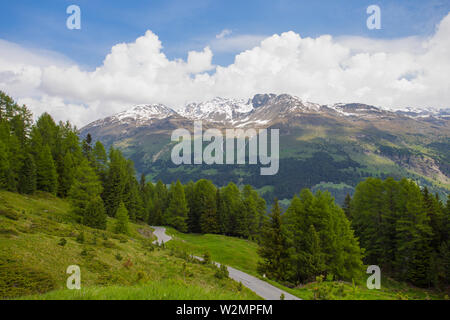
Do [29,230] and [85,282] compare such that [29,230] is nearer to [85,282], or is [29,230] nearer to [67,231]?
[67,231]

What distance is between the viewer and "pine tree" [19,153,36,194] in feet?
143

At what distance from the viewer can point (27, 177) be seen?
145 feet

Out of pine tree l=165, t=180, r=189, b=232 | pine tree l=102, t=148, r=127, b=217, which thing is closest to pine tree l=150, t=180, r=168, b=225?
pine tree l=165, t=180, r=189, b=232

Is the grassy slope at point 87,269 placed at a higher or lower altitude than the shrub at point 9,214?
lower

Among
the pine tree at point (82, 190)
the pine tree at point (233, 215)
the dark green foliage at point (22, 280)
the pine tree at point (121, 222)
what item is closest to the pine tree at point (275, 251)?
the pine tree at point (121, 222)

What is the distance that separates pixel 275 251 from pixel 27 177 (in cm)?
4439

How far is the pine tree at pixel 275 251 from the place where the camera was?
1314 inches

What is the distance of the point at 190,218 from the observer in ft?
268

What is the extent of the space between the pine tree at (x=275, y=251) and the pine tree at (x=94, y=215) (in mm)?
23195

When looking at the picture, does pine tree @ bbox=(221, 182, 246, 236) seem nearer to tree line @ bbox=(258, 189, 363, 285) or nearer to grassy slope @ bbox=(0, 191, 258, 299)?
tree line @ bbox=(258, 189, 363, 285)

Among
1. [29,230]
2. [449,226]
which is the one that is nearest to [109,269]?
[29,230]

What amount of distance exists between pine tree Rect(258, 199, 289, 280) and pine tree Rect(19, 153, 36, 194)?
137ft

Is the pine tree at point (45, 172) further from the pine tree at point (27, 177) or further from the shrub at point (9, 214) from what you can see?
the shrub at point (9, 214)
